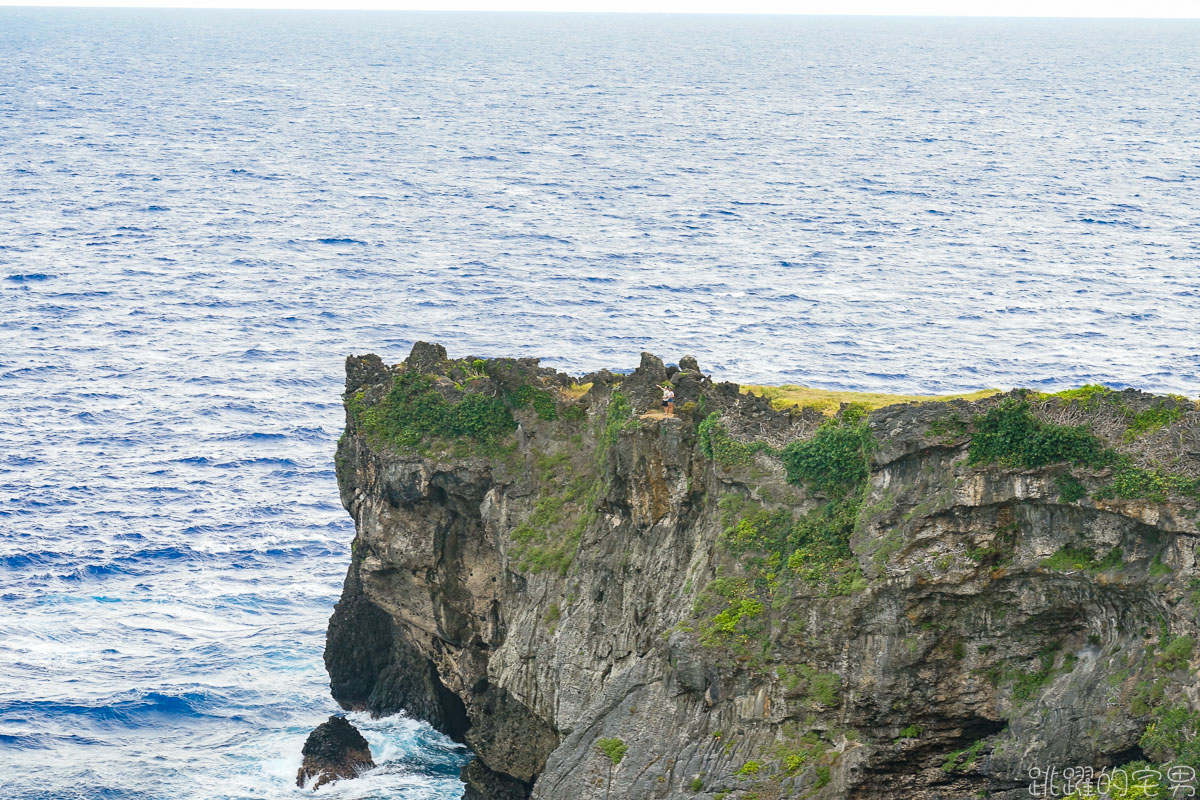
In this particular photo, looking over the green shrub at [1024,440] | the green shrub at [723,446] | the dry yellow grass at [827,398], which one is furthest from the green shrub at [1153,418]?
the green shrub at [723,446]

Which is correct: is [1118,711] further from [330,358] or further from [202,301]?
[202,301]

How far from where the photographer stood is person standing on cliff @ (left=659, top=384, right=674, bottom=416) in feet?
193

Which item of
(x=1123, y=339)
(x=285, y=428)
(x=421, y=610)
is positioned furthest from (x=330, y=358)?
(x=1123, y=339)

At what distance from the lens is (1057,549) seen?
Result: 4747cm

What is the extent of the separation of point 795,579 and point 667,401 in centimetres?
1061

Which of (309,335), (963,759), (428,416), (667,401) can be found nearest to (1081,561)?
(963,759)

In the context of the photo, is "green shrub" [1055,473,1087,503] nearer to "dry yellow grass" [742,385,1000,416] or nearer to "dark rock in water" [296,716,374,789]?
"dry yellow grass" [742,385,1000,416]

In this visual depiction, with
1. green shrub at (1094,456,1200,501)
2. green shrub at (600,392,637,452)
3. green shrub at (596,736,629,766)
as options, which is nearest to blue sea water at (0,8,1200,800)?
green shrub at (596,736,629,766)

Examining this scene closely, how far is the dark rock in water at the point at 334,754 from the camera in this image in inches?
2731

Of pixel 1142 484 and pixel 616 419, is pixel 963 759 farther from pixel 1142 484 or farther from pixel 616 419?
pixel 616 419

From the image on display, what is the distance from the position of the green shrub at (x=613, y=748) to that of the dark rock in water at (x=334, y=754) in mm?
19670

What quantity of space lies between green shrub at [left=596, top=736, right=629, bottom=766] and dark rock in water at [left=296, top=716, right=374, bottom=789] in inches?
774

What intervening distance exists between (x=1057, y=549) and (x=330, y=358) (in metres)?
86.0

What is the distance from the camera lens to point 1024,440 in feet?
157
